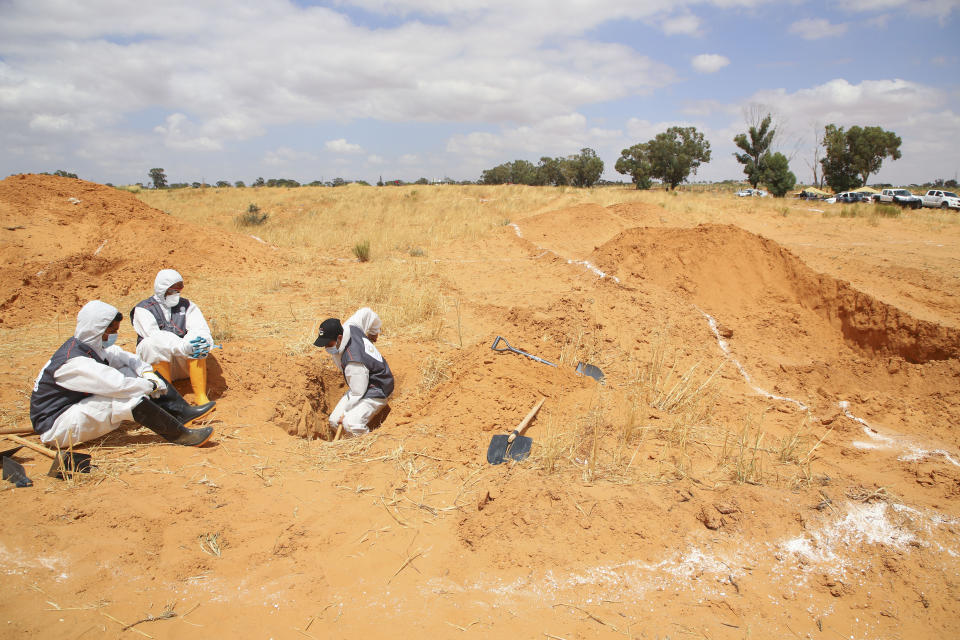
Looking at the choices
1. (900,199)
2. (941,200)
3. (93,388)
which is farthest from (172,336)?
(900,199)

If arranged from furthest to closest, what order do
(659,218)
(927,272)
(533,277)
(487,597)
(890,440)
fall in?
(659,218), (533,277), (927,272), (890,440), (487,597)

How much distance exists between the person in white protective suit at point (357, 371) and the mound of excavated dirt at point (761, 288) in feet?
16.6

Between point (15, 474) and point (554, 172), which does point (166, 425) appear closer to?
point (15, 474)

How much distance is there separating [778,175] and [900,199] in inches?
387

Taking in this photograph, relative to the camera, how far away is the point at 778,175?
32.9 metres

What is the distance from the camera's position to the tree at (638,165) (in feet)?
112

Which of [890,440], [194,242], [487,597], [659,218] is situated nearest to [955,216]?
[659,218]

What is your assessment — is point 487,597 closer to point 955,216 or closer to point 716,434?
point 716,434

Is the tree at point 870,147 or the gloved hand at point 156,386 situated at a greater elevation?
the tree at point 870,147

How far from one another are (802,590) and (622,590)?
0.91m

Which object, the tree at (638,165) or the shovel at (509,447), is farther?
the tree at (638,165)

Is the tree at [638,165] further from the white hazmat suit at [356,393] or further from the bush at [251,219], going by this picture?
the white hazmat suit at [356,393]

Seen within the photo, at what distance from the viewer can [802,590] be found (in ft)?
8.44

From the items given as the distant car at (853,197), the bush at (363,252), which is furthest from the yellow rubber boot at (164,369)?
the distant car at (853,197)
